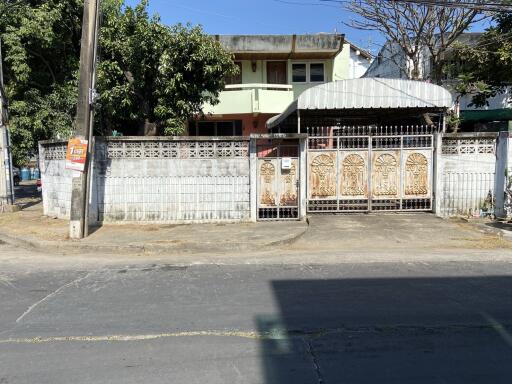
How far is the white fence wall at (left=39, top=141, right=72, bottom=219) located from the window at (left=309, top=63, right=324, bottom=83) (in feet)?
42.4

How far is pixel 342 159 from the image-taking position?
11.9 meters

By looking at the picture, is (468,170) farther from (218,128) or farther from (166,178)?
(218,128)

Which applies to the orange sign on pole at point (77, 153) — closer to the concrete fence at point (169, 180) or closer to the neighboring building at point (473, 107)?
the concrete fence at point (169, 180)

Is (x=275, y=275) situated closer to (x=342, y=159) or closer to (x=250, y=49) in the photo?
(x=342, y=159)

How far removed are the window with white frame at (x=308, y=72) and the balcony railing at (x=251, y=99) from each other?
1952 mm

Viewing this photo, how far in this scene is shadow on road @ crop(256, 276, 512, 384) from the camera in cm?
371

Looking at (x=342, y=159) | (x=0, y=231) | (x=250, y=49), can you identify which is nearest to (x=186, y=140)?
(x=342, y=159)

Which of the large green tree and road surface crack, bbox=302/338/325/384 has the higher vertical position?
the large green tree

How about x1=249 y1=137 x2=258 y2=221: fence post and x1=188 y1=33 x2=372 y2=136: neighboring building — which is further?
x1=188 y1=33 x2=372 y2=136: neighboring building

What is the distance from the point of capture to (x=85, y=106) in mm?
9453

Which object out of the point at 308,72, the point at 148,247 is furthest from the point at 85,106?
the point at 308,72

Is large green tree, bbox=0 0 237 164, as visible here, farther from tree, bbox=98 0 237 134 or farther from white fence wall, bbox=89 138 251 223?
white fence wall, bbox=89 138 251 223

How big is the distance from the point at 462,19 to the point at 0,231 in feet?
54.0

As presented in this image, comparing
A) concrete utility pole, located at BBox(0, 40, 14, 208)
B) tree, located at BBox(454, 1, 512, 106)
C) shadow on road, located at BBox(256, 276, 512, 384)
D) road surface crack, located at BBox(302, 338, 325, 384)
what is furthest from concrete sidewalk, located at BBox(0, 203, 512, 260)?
tree, located at BBox(454, 1, 512, 106)
